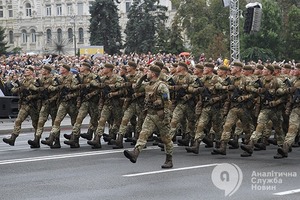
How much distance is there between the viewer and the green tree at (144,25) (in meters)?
79.7

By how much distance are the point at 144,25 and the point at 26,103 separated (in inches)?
2412

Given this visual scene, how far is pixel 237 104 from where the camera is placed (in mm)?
16922

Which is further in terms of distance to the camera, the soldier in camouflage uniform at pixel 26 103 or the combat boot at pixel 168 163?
the soldier in camouflage uniform at pixel 26 103

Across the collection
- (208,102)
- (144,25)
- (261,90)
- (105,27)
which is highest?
(261,90)

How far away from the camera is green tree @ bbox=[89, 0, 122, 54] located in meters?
79.9

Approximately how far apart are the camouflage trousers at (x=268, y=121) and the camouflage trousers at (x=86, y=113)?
3.69m

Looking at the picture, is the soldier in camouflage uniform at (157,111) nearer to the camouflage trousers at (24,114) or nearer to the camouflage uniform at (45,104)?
the camouflage uniform at (45,104)

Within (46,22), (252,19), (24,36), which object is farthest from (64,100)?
(24,36)

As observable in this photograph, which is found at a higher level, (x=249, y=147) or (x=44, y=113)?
(x=44, y=113)

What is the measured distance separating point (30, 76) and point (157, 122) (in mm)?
5247

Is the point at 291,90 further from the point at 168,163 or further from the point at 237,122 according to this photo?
the point at 168,163

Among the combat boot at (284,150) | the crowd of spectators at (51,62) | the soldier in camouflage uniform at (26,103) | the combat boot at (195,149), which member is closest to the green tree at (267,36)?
the crowd of spectators at (51,62)

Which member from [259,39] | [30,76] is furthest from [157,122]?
[259,39]

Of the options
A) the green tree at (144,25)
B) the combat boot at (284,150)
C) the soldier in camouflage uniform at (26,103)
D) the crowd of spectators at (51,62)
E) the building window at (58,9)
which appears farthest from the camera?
the building window at (58,9)
